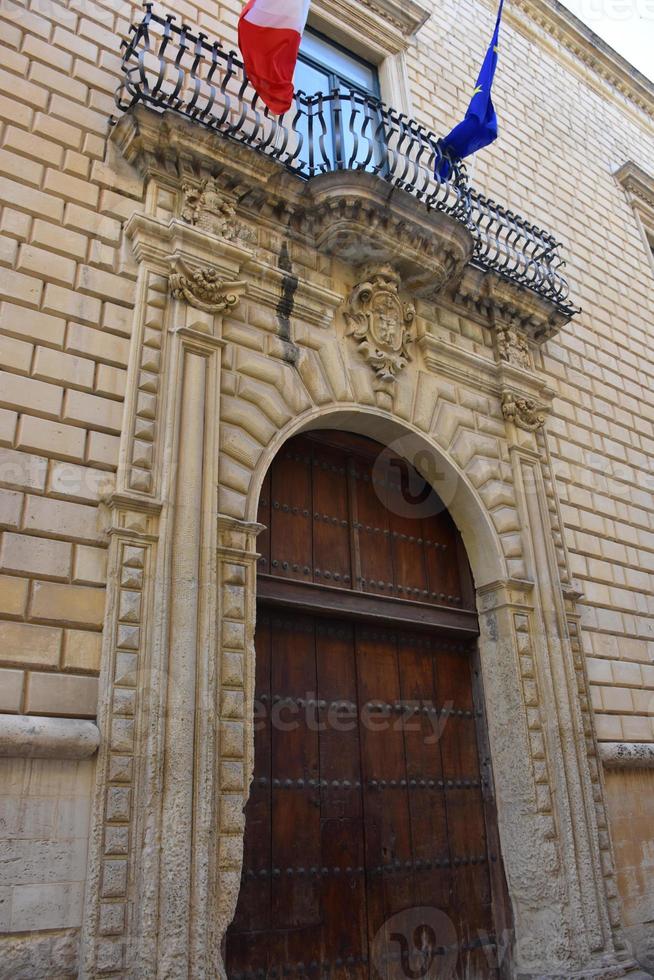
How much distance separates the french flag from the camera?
16.8 feet

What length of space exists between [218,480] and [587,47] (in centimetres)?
880

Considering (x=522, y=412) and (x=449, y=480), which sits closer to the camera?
(x=449, y=480)

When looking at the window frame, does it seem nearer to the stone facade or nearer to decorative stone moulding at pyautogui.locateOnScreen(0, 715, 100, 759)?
the stone facade

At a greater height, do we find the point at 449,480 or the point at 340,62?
the point at 340,62

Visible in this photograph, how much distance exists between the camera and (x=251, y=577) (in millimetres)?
4430

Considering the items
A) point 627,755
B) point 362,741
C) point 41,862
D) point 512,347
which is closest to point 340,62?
point 512,347

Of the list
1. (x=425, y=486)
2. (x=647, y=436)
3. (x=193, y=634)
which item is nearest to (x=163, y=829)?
(x=193, y=634)

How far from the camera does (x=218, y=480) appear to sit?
451 centimetres

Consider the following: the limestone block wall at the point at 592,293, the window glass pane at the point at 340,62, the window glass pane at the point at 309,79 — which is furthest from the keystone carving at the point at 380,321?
the window glass pane at the point at 340,62

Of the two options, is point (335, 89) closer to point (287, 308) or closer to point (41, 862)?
point (287, 308)

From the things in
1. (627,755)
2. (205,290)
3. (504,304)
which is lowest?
(627,755)

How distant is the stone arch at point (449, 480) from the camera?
18.6ft

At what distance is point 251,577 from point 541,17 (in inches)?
337

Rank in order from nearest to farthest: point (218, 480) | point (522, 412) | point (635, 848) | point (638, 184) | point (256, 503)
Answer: point (218, 480)
point (256, 503)
point (635, 848)
point (522, 412)
point (638, 184)
